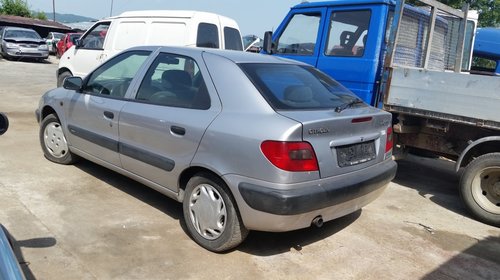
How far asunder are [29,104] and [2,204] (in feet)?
20.2

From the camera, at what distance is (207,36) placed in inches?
316

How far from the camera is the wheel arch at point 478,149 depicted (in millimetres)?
4598

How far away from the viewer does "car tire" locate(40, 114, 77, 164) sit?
5.19 meters

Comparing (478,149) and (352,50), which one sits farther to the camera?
(352,50)

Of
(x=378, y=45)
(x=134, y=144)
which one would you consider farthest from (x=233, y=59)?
(x=378, y=45)

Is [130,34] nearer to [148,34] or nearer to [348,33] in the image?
[148,34]

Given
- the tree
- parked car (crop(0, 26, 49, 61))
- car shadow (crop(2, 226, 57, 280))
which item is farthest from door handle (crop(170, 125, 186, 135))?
the tree

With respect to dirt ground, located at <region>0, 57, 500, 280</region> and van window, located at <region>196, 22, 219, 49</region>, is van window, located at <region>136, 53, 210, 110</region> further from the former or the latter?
van window, located at <region>196, 22, 219, 49</region>

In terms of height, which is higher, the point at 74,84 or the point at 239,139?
the point at 74,84

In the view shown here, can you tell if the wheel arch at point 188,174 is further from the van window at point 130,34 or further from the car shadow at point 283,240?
the van window at point 130,34

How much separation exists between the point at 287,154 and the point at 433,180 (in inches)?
159

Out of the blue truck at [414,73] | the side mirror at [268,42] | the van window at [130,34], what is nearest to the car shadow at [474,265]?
the blue truck at [414,73]

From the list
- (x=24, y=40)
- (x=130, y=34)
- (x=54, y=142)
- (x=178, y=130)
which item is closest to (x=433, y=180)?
(x=178, y=130)

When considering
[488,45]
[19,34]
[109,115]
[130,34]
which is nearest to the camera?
[109,115]
